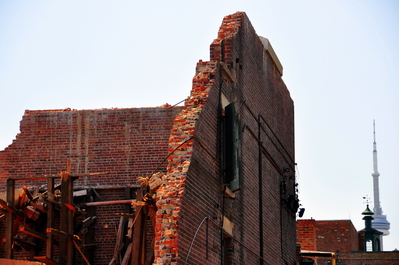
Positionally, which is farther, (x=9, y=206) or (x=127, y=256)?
(x=127, y=256)

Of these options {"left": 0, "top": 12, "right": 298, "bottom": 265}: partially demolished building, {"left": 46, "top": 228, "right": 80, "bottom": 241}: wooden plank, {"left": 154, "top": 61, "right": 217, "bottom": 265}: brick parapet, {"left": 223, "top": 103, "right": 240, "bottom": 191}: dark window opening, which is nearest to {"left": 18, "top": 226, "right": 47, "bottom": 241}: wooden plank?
{"left": 0, "top": 12, "right": 298, "bottom": 265}: partially demolished building

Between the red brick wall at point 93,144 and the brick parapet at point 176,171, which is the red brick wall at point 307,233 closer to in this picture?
the red brick wall at point 93,144

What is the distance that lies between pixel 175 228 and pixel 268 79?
8.58 m

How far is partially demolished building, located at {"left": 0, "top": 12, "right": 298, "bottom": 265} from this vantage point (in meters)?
15.5

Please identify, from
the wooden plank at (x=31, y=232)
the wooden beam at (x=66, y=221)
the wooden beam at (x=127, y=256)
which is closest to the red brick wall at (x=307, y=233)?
the wooden beam at (x=127, y=256)

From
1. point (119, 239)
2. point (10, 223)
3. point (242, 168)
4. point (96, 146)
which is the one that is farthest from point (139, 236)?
point (96, 146)

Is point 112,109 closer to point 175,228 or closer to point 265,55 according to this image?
point 265,55

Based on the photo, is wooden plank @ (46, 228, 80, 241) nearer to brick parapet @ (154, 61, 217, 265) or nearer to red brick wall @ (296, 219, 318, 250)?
brick parapet @ (154, 61, 217, 265)

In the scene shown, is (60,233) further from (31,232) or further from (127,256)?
(127,256)

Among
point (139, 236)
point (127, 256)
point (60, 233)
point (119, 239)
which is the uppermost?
point (119, 239)

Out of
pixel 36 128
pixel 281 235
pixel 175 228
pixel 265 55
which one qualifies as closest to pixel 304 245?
pixel 281 235

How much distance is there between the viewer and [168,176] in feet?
49.5

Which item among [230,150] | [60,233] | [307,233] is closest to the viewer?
[60,233]

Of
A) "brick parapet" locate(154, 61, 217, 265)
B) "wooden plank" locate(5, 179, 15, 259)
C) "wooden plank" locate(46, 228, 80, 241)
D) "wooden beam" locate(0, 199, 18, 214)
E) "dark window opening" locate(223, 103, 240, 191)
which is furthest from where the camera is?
"wooden beam" locate(0, 199, 18, 214)
